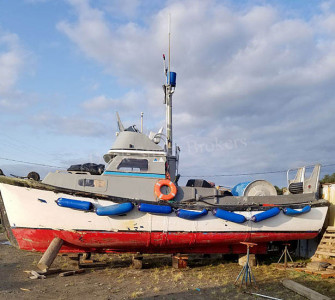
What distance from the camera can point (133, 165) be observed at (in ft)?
34.4

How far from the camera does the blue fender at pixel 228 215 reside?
9.70 metres

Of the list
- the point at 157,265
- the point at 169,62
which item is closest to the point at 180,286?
the point at 157,265

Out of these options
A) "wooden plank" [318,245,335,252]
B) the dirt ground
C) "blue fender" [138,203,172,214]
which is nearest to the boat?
"blue fender" [138,203,172,214]

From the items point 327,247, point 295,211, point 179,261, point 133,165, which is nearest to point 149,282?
point 179,261

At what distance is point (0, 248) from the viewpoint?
13.9 metres

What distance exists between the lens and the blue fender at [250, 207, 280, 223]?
998 centimetres

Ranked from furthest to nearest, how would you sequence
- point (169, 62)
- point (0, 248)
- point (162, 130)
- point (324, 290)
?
point (0, 248) → point (169, 62) → point (162, 130) → point (324, 290)

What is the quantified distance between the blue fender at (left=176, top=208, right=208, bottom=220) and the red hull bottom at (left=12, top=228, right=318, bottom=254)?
523mm

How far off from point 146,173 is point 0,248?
8.45m

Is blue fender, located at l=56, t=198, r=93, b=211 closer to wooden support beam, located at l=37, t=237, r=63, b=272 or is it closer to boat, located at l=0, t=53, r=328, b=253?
boat, located at l=0, t=53, r=328, b=253

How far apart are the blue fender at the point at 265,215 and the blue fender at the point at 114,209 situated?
406 cm

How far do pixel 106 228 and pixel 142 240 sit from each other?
1.15 m

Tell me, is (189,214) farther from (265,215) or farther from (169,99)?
Answer: (169,99)

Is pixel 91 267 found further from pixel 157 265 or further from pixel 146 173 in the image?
pixel 146 173
